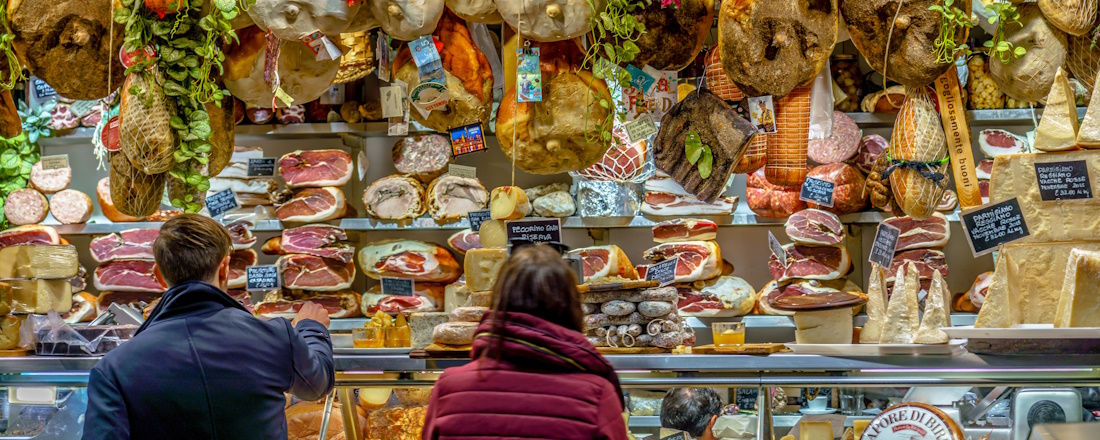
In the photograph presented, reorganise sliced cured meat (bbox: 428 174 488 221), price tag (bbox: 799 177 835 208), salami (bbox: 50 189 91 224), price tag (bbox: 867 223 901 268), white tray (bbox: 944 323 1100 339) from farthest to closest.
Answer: salami (bbox: 50 189 91 224), sliced cured meat (bbox: 428 174 488 221), price tag (bbox: 799 177 835 208), price tag (bbox: 867 223 901 268), white tray (bbox: 944 323 1100 339)

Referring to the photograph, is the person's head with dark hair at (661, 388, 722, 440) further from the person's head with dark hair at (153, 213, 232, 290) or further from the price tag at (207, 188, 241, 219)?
the price tag at (207, 188, 241, 219)

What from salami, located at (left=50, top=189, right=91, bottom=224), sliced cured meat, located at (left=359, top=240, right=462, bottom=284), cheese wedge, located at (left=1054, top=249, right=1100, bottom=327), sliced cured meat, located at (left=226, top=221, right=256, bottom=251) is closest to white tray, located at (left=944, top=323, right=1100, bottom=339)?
cheese wedge, located at (left=1054, top=249, right=1100, bottom=327)

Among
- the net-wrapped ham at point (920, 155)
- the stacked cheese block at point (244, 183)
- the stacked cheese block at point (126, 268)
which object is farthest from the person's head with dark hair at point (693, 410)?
the stacked cheese block at point (126, 268)

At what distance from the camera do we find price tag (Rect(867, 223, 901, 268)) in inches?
149

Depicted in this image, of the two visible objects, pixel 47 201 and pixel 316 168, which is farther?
pixel 47 201

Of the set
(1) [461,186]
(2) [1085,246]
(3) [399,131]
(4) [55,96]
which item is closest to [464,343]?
(3) [399,131]

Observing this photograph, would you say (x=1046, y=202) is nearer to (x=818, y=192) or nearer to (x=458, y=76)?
(x=458, y=76)

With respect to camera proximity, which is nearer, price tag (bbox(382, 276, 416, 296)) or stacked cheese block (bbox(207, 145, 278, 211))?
price tag (bbox(382, 276, 416, 296))

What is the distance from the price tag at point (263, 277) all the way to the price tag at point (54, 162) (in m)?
1.78

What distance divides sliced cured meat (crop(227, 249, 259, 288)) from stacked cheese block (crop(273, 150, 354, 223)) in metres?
0.32

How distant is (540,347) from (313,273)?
4334mm

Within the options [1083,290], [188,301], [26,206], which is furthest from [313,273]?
[1083,290]

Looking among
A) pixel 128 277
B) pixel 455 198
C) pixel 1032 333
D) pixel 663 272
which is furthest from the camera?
pixel 128 277

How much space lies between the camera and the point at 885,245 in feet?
12.5
